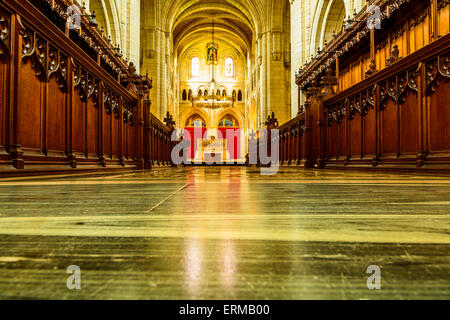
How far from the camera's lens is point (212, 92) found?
25.6 metres

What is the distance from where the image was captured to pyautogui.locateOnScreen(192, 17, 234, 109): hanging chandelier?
2341 centimetres

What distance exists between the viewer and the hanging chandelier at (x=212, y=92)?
23.4 metres

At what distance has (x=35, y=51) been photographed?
2.64 meters

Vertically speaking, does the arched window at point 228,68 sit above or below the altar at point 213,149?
above

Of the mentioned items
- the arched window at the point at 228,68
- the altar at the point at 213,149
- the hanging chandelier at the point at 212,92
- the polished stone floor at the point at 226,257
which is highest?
the arched window at the point at 228,68

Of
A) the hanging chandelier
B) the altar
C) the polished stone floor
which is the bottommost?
the polished stone floor

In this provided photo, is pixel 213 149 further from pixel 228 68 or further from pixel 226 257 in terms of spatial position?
pixel 226 257

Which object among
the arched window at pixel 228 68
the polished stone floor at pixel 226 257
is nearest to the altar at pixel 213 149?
the arched window at pixel 228 68

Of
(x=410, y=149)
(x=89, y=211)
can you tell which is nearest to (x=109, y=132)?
(x=410, y=149)

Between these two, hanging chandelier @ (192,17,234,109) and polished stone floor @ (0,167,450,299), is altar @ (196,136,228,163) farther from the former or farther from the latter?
polished stone floor @ (0,167,450,299)

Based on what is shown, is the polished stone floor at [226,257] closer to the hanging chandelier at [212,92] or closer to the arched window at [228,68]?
the hanging chandelier at [212,92]

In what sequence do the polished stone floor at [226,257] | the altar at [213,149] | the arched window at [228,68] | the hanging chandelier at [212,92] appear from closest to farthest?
the polished stone floor at [226,257]
the hanging chandelier at [212,92]
the altar at [213,149]
the arched window at [228,68]

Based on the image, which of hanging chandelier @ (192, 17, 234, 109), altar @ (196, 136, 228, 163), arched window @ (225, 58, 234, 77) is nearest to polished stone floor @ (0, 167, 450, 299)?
hanging chandelier @ (192, 17, 234, 109)
